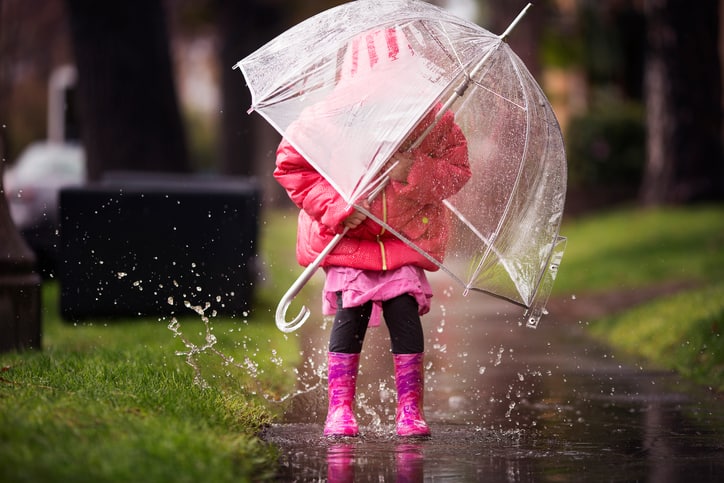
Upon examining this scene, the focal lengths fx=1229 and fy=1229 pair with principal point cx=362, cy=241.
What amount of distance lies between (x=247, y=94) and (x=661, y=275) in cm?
1540

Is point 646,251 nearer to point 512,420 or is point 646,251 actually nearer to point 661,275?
point 661,275


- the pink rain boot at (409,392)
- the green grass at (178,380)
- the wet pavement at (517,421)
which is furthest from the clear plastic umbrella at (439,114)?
the green grass at (178,380)

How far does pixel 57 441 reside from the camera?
14.3 feet

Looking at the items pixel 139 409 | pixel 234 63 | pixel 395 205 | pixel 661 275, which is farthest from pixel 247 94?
pixel 139 409

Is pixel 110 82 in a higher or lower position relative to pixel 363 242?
higher

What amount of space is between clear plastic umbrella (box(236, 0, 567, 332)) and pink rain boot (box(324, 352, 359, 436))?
12.4 inches

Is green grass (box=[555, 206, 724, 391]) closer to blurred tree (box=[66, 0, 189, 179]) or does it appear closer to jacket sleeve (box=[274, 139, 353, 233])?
jacket sleeve (box=[274, 139, 353, 233])

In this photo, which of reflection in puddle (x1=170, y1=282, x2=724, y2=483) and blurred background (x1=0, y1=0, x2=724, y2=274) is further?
blurred background (x1=0, y1=0, x2=724, y2=274)

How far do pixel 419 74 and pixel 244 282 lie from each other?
4.91 meters

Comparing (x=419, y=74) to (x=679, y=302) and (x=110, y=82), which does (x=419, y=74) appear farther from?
(x=110, y=82)

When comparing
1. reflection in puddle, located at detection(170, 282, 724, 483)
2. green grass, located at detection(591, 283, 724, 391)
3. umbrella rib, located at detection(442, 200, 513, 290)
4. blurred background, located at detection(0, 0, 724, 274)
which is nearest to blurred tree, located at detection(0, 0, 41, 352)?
blurred background, located at detection(0, 0, 724, 274)

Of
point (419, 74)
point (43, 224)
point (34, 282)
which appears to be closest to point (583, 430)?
point (419, 74)

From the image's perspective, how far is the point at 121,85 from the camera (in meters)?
14.7

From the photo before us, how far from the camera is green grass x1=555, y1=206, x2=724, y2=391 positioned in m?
8.26
